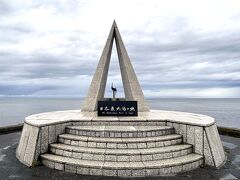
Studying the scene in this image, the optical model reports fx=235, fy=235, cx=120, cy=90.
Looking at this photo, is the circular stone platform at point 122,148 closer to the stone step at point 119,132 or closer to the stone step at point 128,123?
the stone step at point 119,132

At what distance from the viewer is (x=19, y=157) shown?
30.8ft

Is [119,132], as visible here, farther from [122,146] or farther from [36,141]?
[36,141]

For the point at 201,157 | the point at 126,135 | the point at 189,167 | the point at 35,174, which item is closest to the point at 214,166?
the point at 201,157

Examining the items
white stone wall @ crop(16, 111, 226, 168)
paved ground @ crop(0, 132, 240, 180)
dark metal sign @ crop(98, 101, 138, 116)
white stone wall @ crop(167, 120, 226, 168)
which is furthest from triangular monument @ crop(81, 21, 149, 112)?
paved ground @ crop(0, 132, 240, 180)

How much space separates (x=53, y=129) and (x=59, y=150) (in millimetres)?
1055

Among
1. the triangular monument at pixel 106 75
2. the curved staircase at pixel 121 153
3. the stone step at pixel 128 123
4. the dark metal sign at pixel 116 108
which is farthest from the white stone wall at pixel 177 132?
the triangular monument at pixel 106 75

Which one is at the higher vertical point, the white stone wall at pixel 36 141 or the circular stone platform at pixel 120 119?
the circular stone platform at pixel 120 119

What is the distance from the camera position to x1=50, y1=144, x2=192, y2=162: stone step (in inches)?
316

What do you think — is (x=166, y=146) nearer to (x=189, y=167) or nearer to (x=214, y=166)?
(x=189, y=167)

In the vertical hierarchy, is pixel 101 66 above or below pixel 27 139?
above

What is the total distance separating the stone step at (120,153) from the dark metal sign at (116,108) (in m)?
3.54

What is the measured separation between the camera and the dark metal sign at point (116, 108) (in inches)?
469

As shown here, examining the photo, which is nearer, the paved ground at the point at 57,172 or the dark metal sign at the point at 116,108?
the paved ground at the point at 57,172

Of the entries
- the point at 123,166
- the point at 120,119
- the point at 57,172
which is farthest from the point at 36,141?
the point at 120,119
